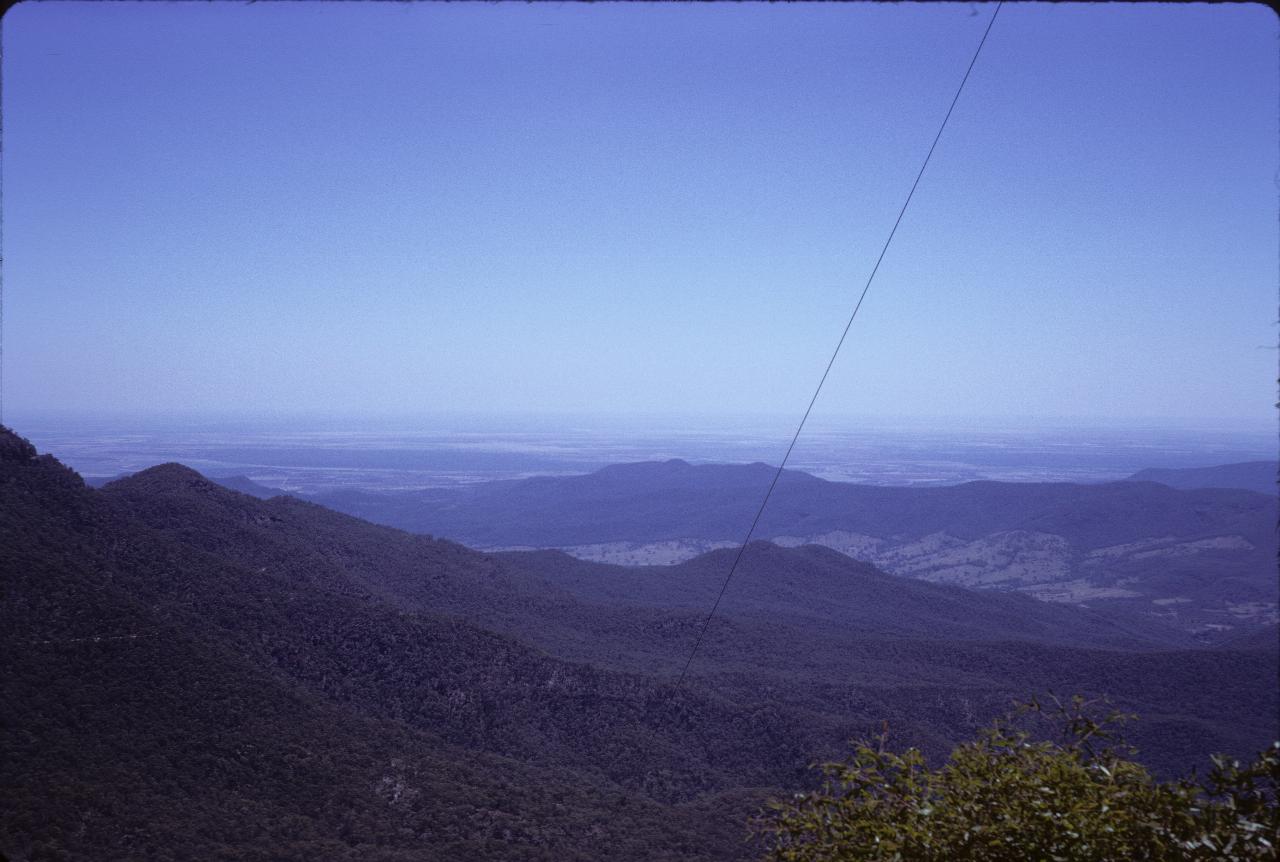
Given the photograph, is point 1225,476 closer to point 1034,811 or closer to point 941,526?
point 941,526

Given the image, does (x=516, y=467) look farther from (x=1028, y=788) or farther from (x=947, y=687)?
(x=1028, y=788)

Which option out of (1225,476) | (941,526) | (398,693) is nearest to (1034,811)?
(398,693)

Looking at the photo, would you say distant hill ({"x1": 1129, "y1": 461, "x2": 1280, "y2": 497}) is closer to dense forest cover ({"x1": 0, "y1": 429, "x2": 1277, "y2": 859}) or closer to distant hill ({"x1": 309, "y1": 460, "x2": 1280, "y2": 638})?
distant hill ({"x1": 309, "y1": 460, "x2": 1280, "y2": 638})

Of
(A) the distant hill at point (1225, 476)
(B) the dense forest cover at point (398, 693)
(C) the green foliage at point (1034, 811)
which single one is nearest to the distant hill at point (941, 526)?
(A) the distant hill at point (1225, 476)

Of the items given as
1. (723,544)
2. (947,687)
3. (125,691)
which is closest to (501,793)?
(125,691)

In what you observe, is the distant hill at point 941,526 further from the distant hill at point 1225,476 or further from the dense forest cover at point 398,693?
the dense forest cover at point 398,693

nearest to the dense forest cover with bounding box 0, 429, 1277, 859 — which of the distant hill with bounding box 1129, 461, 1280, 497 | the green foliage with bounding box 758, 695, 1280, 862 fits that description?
the green foliage with bounding box 758, 695, 1280, 862

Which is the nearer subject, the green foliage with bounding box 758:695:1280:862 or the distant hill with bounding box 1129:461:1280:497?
the green foliage with bounding box 758:695:1280:862

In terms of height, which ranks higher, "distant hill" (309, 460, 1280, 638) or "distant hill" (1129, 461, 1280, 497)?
"distant hill" (1129, 461, 1280, 497)
